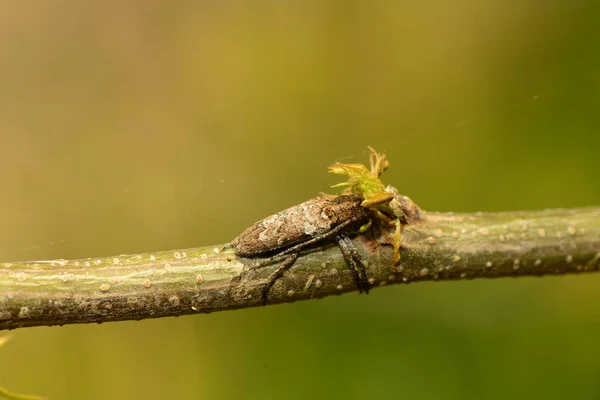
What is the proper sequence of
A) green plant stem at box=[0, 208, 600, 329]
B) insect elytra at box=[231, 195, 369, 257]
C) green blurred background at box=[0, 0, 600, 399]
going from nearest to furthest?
green plant stem at box=[0, 208, 600, 329] < insect elytra at box=[231, 195, 369, 257] < green blurred background at box=[0, 0, 600, 399]

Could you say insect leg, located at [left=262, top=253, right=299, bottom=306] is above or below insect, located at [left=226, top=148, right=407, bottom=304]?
below

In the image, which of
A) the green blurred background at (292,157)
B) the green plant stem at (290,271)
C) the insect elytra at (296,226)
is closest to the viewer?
the green plant stem at (290,271)

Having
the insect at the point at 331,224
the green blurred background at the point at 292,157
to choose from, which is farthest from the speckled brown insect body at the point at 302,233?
the green blurred background at the point at 292,157

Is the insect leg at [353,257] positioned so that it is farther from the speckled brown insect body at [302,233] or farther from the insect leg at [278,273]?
the insect leg at [278,273]

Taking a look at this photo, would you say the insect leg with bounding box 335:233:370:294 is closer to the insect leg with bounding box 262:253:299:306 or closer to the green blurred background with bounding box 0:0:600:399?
the insect leg with bounding box 262:253:299:306

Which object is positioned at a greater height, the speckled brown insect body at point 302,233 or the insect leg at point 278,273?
the speckled brown insect body at point 302,233

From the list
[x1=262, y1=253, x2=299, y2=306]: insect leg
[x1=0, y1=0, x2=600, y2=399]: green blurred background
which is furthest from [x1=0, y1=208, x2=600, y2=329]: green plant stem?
[x1=0, y1=0, x2=600, y2=399]: green blurred background

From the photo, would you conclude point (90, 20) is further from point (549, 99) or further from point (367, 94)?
point (549, 99)

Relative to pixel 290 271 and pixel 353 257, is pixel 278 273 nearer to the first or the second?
pixel 290 271

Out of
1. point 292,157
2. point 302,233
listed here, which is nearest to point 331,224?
point 302,233
